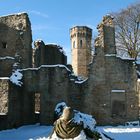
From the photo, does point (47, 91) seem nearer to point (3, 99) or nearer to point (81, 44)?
point (3, 99)

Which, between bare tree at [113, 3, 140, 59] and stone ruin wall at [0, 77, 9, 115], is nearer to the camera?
stone ruin wall at [0, 77, 9, 115]

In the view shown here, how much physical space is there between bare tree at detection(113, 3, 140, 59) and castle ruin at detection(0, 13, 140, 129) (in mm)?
9070

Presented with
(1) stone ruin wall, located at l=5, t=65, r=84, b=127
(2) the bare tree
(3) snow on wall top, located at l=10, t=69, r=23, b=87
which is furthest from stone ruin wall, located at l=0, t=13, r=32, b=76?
(2) the bare tree

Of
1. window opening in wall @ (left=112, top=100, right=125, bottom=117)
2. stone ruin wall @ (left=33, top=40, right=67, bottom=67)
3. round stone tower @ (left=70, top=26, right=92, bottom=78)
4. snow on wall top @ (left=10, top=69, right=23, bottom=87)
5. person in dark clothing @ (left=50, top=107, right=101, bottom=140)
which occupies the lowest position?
window opening in wall @ (left=112, top=100, right=125, bottom=117)

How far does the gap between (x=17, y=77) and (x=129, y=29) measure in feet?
46.5

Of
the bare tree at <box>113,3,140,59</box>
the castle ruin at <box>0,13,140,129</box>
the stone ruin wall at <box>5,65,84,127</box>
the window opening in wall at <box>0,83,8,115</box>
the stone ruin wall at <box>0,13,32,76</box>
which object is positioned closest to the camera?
the window opening in wall at <box>0,83,8,115</box>

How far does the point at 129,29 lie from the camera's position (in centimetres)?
3212

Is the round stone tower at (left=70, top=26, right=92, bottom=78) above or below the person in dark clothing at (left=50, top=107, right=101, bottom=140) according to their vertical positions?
above

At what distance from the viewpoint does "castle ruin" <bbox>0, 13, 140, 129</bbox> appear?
21.0m

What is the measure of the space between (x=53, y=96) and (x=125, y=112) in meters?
4.44

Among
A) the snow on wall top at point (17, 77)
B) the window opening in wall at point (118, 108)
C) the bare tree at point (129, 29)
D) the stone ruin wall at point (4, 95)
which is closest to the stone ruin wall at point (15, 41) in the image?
the snow on wall top at point (17, 77)

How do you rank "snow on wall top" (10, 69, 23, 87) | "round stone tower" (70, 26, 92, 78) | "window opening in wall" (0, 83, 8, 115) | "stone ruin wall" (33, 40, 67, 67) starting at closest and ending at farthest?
"window opening in wall" (0, 83, 8, 115) < "snow on wall top" (10, 69, 23, 87) < "stone ruin wall" (33, 40, 67, 67) < "round stone tower" (70, 26, 92, 78)

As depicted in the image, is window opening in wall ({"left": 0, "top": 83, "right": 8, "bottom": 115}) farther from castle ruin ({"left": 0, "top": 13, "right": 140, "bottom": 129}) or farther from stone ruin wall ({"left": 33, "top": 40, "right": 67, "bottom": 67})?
stone ruin wall ({"left": 33, "top": 40, "right": 67, "bottom": 67})

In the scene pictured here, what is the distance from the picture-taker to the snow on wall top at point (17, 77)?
20.4 metres
